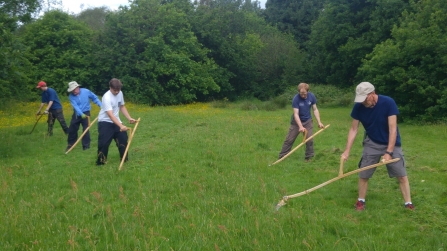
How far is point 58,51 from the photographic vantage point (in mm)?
38500

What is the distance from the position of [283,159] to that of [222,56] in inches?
1353

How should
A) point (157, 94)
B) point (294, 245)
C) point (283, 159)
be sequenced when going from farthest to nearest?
point (157, 94) < point (283, 159) < point (294, 245)

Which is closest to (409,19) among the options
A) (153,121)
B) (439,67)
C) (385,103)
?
(439,67)

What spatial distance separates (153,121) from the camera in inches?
839

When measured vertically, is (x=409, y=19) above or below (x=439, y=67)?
above

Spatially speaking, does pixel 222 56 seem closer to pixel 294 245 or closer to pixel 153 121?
pixel 153 121

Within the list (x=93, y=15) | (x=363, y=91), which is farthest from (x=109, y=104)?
(x=93, y=15)

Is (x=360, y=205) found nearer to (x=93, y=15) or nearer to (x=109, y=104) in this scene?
(x=109, y=104)

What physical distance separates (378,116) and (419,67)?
16.7m

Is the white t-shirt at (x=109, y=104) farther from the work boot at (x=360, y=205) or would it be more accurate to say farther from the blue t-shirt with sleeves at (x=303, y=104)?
the work boot at (x=360, y=205)

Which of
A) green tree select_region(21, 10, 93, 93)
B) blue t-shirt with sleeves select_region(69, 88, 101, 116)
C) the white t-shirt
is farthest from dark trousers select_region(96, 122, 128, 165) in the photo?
green tree select_region(21, 10, 93, 93)

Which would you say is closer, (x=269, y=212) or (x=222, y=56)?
(x=269, y=212)

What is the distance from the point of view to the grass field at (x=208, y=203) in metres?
5.48

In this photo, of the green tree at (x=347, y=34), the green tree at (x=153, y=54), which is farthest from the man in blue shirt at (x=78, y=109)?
the green tree at (x=347, y=34)
